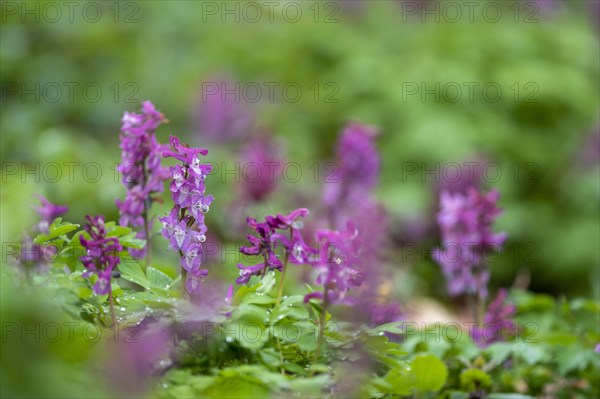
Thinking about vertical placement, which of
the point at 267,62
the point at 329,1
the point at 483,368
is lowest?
the point at 483,368

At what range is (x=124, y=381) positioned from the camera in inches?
57.5

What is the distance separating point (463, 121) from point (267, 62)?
7.06 feet

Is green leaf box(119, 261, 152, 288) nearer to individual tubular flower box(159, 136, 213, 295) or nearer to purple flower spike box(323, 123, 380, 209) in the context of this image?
individual tubular flower box(159, 136, 213, 295)

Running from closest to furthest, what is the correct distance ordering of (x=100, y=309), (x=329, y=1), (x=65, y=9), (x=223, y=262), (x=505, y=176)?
1. (x=100, y=309)
2. (x=223, y=262)
3. (x=505, y=176)
4. (x=65, y=9)
5. (x=329, y=1)

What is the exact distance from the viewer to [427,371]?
80.9 inches

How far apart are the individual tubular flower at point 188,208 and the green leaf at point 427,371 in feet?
1.82

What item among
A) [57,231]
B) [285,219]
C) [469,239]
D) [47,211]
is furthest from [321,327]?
[469,239]

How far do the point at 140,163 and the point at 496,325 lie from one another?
144 centimetres

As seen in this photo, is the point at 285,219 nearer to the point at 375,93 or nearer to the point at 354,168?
the point at 354,168

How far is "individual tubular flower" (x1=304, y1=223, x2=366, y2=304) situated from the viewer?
1790 mm

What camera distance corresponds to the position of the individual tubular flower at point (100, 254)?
1833mm

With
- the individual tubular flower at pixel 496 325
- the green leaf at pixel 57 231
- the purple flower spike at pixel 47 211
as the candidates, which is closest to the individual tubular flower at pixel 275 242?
the green leaf at pixel 57 231

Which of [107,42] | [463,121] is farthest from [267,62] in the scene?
[463,121]

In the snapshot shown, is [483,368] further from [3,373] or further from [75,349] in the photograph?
[3,373]
